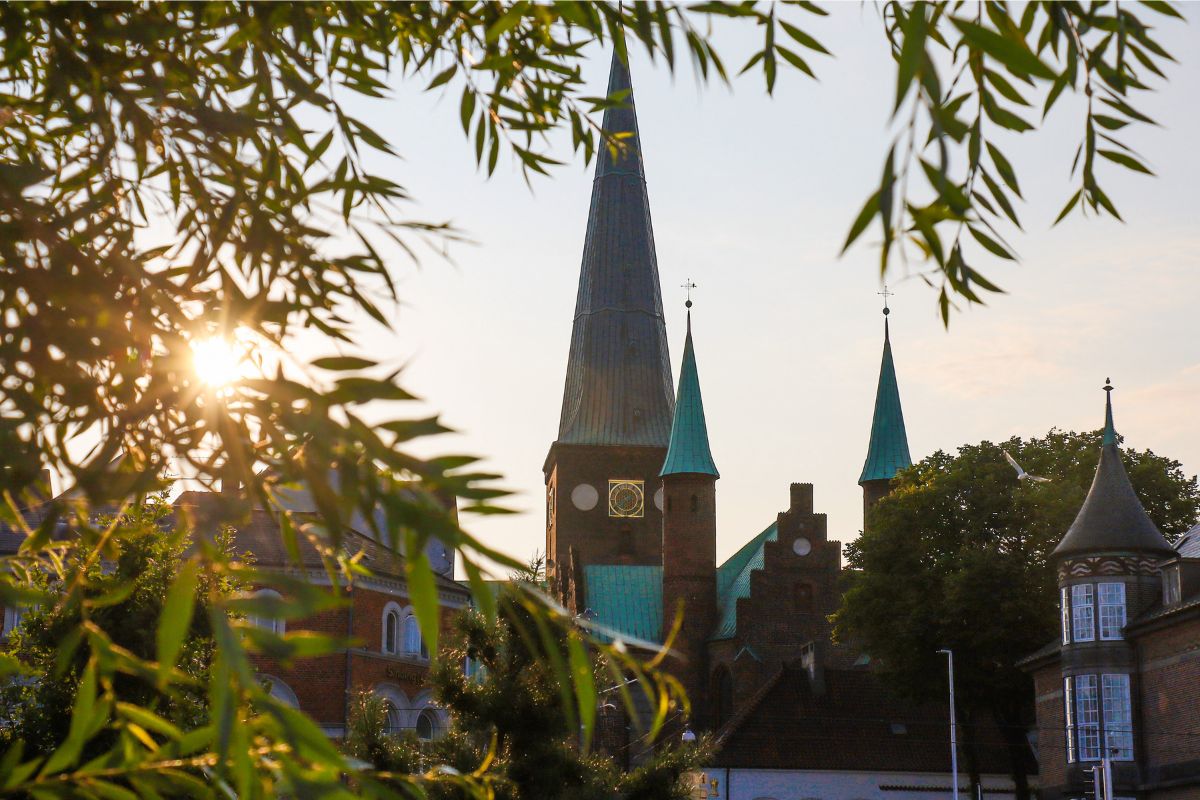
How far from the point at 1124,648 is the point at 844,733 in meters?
18.0

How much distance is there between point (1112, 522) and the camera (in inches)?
1647

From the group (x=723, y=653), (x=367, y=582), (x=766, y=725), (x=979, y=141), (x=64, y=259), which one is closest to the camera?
(x=64, y=259)

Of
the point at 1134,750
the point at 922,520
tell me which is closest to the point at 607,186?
the point at 922,520

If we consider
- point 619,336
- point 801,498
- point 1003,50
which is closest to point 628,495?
point 619,336

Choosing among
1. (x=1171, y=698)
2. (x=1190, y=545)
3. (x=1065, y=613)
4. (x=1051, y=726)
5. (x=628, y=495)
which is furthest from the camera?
(x=628, y=495)

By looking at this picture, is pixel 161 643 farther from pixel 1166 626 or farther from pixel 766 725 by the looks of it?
pixel 766 725

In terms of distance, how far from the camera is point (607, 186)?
301 ft

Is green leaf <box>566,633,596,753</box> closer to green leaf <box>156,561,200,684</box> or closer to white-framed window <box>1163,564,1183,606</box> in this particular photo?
green leaf <box>156,561,200,684</box>

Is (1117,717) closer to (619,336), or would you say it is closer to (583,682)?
(583,682)

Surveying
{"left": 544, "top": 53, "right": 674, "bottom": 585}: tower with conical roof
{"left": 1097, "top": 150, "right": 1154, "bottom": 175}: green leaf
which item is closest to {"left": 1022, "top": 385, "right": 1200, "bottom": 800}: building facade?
{"left": 1097, "top": 150, "right": 1154, "bottom": 175}: green leaf

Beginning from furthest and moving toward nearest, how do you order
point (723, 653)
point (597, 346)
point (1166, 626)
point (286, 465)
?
point (597, 346), point (723, 653), point (1166, 626), point (286, 465)

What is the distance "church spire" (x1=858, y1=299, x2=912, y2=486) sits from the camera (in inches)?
2830

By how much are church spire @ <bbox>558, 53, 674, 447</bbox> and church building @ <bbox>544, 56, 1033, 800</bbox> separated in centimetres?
8

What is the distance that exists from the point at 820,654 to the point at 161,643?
58.4m
